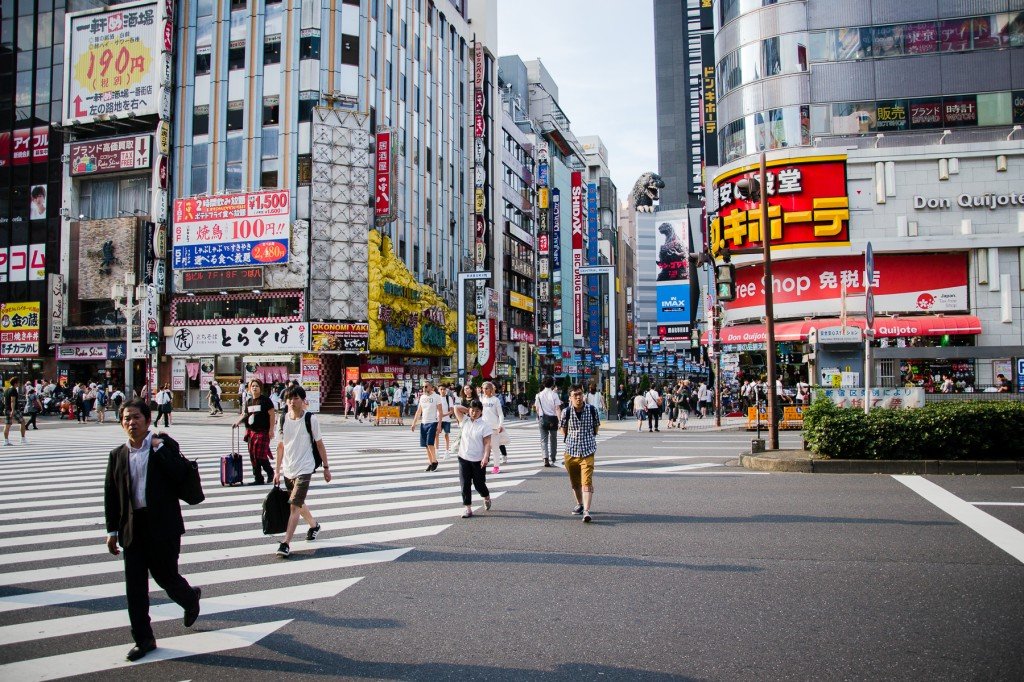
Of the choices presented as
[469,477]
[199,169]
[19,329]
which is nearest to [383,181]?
[199,169]

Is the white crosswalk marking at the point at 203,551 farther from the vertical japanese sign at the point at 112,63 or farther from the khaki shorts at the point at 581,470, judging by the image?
the vertical japanese sign at the point at 112,63

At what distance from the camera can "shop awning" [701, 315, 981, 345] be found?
102ft

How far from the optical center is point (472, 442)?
9.82 meters

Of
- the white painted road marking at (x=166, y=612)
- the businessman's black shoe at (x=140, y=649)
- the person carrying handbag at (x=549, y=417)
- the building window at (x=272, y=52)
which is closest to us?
the businessman's black shoe at (x=140, y=649)

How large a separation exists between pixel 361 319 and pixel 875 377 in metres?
25.2

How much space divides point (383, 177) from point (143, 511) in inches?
1566

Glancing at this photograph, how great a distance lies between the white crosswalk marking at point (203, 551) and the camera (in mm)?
5242

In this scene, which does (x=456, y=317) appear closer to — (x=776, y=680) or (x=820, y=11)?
(x=820, y=11)

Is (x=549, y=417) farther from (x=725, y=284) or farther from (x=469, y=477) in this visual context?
(x=469, y=477)

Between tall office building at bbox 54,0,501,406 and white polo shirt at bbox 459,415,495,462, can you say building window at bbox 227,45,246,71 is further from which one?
white polo shirt at bbox 459,415,495,462

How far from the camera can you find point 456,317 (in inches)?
2099

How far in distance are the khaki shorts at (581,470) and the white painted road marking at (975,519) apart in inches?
167

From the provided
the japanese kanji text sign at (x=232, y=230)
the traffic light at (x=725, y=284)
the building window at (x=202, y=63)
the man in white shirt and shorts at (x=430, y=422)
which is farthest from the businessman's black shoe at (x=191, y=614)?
the building window at (x=202, y=63)

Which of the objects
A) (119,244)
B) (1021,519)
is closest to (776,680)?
(1021,519)
